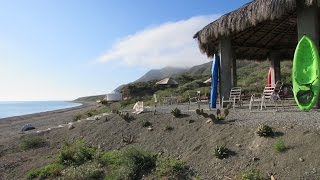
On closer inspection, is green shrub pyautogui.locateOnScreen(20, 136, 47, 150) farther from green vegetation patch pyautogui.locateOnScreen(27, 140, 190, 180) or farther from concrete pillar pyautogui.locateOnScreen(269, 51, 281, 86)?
concrete pillar pyautogui.locateOnScreen(269, 51, 281, 86)

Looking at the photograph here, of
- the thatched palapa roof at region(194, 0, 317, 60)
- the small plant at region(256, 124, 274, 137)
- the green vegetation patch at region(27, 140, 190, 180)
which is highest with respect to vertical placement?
the thatched palapa roof at region(194, 0, 317, 60)

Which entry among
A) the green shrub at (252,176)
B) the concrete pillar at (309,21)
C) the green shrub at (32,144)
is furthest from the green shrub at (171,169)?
the green shrub at (32,144)

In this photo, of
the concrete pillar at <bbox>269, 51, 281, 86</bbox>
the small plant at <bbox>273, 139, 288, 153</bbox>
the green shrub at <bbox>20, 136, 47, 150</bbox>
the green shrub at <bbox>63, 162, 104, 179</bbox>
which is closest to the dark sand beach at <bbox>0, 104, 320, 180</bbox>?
the small plant at <bbox>273, 139, 288, 153</bbox>

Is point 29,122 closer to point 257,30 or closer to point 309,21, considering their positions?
point 257,30

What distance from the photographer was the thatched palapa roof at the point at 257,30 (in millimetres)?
11898

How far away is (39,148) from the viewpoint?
14.8m

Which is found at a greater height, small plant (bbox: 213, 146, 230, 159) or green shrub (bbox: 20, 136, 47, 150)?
small plant (bbox: 213, 146, 230, 159)

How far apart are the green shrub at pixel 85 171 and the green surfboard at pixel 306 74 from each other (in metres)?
5.91

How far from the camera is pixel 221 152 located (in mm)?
9156

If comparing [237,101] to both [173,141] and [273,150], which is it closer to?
[173,141]

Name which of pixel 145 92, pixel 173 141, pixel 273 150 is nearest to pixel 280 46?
pixel 173 141

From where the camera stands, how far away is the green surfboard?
11.1 meters

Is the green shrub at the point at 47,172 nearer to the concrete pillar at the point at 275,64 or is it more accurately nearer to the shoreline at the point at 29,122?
the shoreline at the point at 29,122

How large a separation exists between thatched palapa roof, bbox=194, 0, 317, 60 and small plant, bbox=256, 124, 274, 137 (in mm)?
3836
